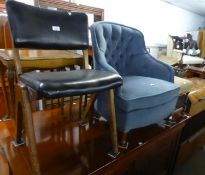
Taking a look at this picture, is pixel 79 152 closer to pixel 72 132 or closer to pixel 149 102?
pixel 72 132

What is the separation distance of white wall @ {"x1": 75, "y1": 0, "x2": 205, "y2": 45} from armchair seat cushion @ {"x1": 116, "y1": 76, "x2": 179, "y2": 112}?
2.16 metres

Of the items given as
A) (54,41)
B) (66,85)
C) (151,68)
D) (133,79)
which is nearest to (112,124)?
(66,85)

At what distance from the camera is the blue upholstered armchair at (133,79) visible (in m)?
1.08

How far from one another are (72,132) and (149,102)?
54 centimetres

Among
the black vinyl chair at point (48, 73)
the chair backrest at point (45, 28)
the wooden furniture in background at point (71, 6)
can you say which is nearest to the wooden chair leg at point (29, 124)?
the black vinyl chair at point (48, 73)

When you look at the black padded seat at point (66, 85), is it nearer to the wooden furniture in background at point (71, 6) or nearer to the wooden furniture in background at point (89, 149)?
the wooden furniture in background at point (89, 149)

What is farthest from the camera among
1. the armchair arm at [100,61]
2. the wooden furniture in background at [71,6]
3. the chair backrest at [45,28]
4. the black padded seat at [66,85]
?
the wooden furniture in background at [71,6]

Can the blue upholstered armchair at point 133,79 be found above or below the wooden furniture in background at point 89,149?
above

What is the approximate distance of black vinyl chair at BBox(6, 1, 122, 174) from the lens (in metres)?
0.74

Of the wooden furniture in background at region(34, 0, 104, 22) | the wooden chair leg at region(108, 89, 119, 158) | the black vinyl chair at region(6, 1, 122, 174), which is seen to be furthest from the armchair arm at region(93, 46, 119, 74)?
the wooden furniture in background at region(34, 0, 104, 22)

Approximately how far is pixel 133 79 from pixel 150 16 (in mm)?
3741

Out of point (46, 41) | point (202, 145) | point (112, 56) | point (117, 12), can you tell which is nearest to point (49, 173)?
point (46, 41)

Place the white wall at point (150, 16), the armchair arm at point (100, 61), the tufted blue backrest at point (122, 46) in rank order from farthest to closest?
1. the white wall at point (150, 16)
2. the tufted blue backrest at point (122, 46)
3. the armchair arm at point (100, 61)

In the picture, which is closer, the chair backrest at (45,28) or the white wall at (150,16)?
the chair backrest at (45,28)
